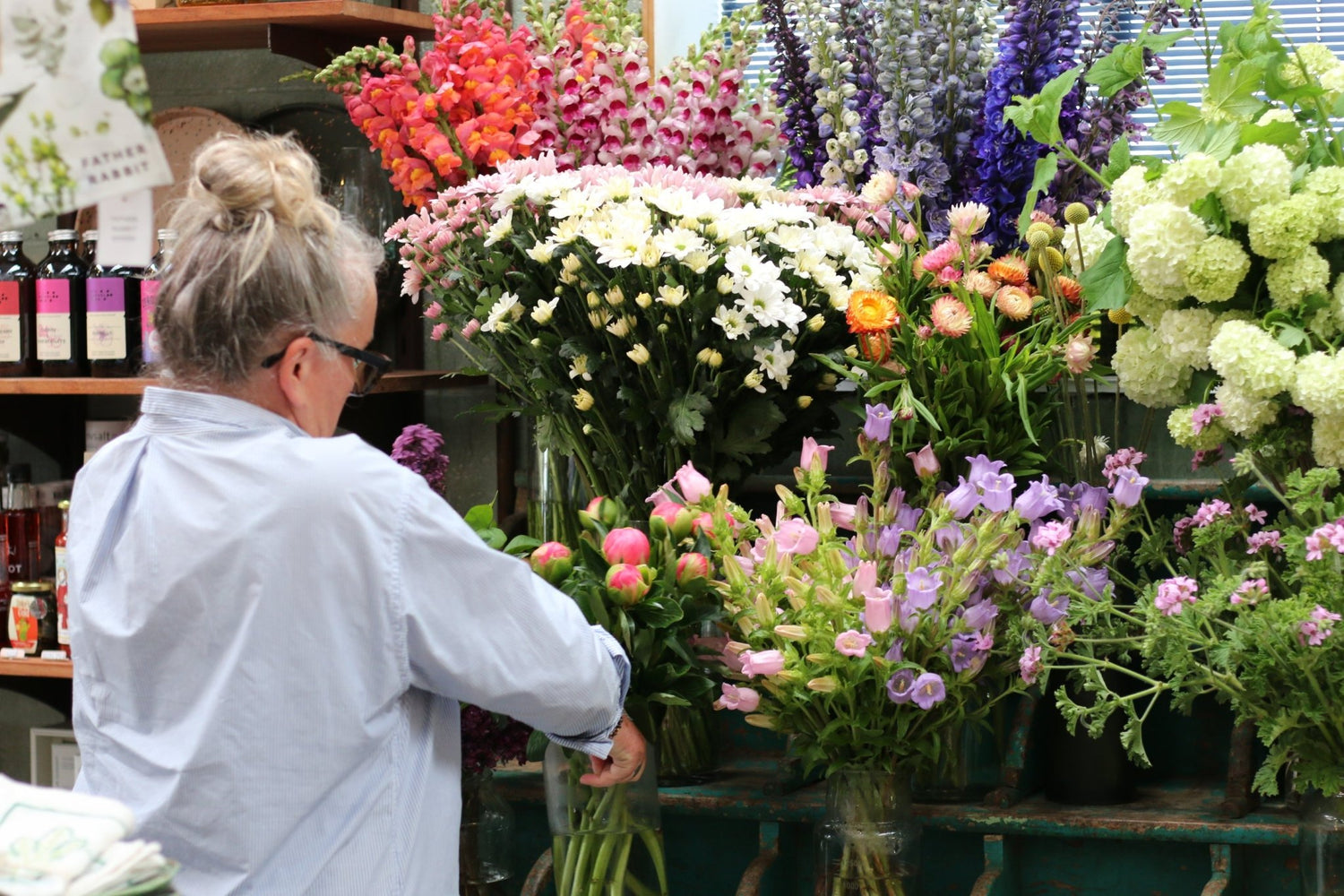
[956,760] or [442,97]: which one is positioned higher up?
[442,97]

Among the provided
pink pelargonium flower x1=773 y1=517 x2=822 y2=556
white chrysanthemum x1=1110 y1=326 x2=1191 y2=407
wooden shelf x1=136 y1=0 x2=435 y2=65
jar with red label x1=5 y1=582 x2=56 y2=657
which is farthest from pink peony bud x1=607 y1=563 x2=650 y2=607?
jar with red label x1=5 y1=582 x2=56 y2=657

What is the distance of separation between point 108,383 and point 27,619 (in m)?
0.36

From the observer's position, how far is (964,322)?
142cm

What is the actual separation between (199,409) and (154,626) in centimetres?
15

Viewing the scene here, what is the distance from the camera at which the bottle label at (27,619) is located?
2.00 metres

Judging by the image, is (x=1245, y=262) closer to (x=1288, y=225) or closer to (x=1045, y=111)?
(x=1288, y=225)

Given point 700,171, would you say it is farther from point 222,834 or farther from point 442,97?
point 222,834

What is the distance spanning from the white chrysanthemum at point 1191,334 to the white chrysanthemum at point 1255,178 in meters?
0.10

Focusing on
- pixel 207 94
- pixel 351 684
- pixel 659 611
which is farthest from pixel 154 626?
pixel 207 94

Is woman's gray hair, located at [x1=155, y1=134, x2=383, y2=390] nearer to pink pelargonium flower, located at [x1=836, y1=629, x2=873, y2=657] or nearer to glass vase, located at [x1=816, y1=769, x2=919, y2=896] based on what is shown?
pink pelargonium flower, located at [x1=836, y1=629, x2=873, y2=657]

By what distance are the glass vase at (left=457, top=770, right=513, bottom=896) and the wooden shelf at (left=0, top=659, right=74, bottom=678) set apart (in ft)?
2.52

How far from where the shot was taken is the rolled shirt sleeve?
3.27ft

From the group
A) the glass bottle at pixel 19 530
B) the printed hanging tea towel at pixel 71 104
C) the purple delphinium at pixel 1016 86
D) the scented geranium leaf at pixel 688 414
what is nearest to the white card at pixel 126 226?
the printed hanging tea towel at pixel 71 104

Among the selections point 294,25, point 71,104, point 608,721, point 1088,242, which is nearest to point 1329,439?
point 1088,242
